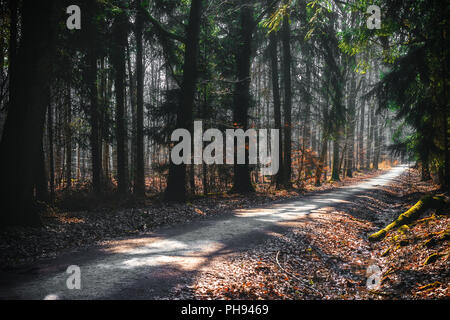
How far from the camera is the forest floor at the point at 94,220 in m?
5.87

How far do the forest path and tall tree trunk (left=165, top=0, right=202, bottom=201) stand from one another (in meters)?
3.67

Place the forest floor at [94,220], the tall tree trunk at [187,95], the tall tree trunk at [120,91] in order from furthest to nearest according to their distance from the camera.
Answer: the tall tree trunk at [120,91], the tall tree trunk at [187,95], the forest floor at [94,220]

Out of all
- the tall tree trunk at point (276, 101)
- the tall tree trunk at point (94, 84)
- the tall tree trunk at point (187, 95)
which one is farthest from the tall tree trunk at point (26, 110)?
the tall tree trunk at point (276, 101)

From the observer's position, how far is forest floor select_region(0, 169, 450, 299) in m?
4.45

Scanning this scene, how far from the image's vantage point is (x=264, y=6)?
1645 centimetres

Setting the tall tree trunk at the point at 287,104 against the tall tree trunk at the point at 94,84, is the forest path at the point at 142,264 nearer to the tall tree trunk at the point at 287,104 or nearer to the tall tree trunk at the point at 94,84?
the tall tree trunk at the point at 94,84

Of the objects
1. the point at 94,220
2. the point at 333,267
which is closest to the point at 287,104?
the point at 333,267

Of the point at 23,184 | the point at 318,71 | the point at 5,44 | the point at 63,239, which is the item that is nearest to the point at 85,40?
the point at 5,44

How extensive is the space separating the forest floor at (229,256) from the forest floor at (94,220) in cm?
3

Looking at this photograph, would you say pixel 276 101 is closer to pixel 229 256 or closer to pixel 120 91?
pixel 120 91

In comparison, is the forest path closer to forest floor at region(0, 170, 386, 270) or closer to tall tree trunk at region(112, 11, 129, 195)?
forest floor at region(0, 170, 386, 270)

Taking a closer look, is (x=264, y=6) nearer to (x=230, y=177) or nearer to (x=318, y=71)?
(x=318, y=71)

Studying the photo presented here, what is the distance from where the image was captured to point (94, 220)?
864cm

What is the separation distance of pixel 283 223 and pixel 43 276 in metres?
6.74
